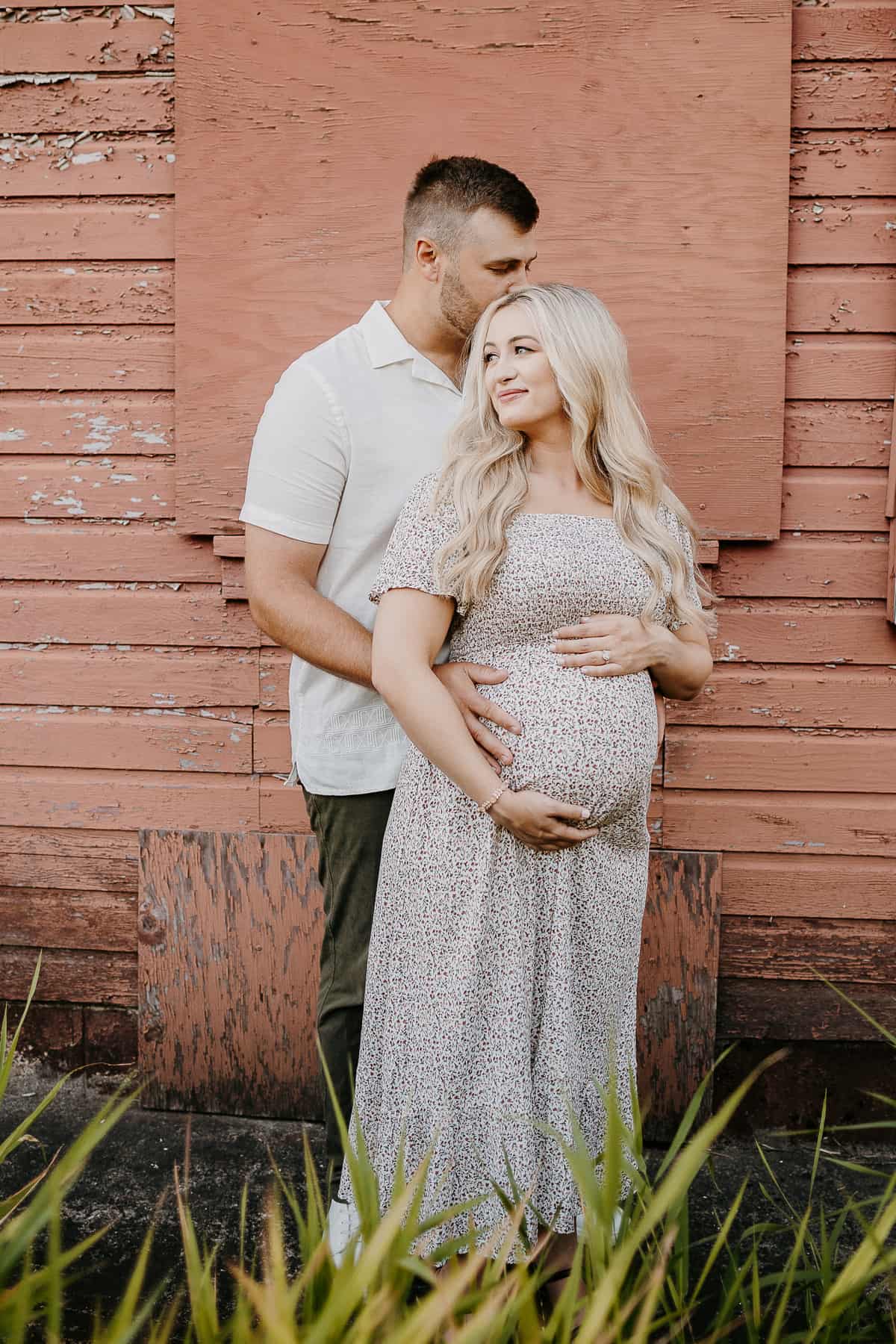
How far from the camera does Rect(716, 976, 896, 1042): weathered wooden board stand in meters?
2.88

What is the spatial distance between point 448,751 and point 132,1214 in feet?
4.77

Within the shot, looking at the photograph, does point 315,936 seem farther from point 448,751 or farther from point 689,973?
point 448,751

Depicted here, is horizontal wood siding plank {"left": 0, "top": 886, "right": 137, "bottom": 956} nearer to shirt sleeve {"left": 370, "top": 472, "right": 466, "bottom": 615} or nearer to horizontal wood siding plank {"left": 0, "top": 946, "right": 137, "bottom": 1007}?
horizontal wood siding plank {"left": 0, "top": 946, "right": 137, "bottom": 1007}

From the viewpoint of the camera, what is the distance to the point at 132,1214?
8.13 feet

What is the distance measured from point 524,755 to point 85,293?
6.19 feet

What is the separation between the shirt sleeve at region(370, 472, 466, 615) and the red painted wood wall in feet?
3.49

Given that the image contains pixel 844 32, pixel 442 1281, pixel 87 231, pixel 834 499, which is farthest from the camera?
pixel 87 231

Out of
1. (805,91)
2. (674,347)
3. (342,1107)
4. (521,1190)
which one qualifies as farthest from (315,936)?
(805,91)

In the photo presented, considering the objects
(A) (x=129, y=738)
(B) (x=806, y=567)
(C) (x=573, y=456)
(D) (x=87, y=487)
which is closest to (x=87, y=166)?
(D) (x=87, y=487)

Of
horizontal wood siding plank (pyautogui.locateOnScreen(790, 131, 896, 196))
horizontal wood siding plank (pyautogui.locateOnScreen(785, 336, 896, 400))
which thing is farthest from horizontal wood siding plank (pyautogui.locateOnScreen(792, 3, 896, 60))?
horizontal wood siding plank (pyautogui.locateOnScreen(785, 336, 896, 400))

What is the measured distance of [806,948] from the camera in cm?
289

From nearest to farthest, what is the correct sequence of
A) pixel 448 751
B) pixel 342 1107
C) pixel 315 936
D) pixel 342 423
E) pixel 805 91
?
pixel 448 751 → pixel 342 423 → pixel 342 1107 → pixel 805 91 → pixel 315 936

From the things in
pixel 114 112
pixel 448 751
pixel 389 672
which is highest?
pixel 114 112

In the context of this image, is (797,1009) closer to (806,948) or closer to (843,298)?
(806,948)
